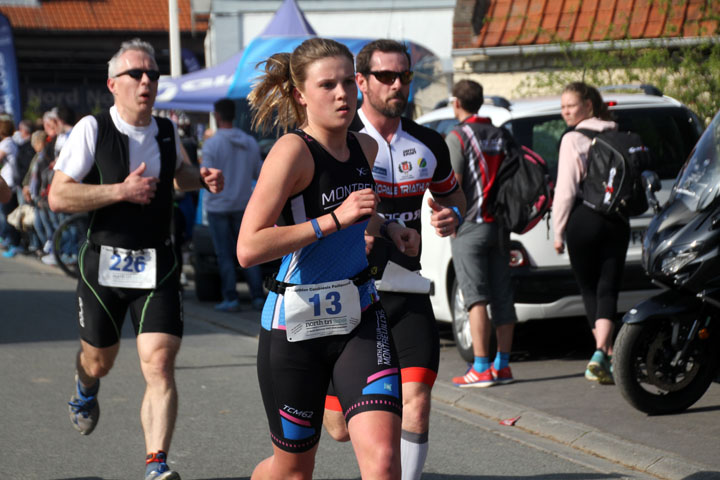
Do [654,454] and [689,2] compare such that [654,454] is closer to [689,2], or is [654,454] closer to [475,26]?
[689,2]

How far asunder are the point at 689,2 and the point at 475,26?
3.39 metres

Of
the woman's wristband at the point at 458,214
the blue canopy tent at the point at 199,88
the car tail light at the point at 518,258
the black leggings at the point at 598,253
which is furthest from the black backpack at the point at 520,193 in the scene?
the blue canopy tent at the point at 199,88

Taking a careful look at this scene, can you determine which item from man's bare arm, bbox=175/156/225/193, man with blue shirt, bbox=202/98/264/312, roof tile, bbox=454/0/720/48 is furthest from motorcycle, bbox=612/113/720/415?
roof tile, bbox=454/0/720/48

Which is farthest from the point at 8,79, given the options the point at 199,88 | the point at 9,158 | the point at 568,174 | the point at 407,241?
the point at 407,241

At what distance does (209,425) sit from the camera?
6.62 m

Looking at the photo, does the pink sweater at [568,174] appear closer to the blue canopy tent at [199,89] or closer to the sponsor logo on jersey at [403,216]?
the sponsor logo on jersey at [403,216]

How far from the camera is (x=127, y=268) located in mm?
5289

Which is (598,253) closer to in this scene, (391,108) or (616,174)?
(616,174)

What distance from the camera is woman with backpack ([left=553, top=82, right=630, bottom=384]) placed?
23.9 feet

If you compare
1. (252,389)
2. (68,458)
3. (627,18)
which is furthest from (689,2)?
(68,458)

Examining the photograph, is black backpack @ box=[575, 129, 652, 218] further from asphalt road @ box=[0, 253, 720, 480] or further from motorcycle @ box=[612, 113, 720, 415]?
asphalt road @ box=[0, 253, 720, 480]

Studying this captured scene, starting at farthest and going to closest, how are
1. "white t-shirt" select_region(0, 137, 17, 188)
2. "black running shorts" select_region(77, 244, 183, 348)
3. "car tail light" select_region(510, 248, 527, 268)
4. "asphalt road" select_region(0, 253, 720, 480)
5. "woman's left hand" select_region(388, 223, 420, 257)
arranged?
"white t-shirt" select_region(0, 137, 17, 188) < "car tail light" select_region(510, 248, 527, 268) < "asphalt road" select_region(0, 253, 720, 480) < "black running shorts" select_region(77, 244, 183, 348) < "woman's left hand" select_region(388, 223, 420, 257)

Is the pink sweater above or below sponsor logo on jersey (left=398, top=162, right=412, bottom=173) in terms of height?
below

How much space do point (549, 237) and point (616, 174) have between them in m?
0.90
